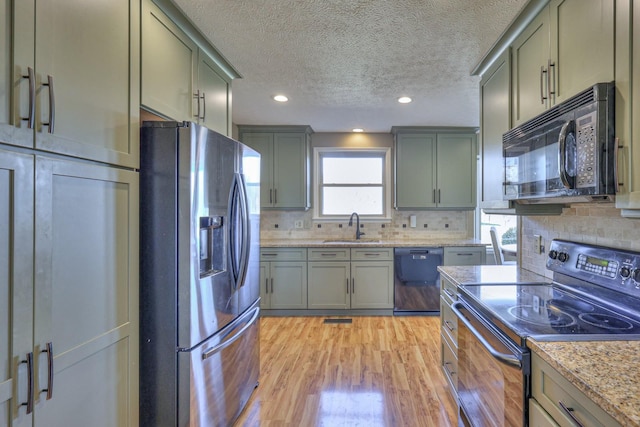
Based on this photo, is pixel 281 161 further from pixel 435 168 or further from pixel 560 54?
pixel 560 54

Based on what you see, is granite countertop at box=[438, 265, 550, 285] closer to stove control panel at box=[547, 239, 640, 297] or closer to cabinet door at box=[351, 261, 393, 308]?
stove control panel at box=[547, 239, 640, 297]

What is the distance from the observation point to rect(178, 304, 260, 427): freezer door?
1463mm

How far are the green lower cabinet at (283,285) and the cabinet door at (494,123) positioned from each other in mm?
2264

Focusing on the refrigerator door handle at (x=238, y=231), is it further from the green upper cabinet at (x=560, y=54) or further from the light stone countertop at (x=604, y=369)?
the green upper cabinet at (x=560, y=54)

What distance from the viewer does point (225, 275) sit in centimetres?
172

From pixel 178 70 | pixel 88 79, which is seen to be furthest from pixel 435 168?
pixel 88 79

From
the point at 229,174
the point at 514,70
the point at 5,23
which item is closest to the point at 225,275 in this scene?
the point at 229,174

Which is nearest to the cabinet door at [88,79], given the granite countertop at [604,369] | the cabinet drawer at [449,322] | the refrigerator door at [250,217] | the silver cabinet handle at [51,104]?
the silver cabinet handle at [51,104]

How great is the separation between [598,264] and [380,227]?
2969mm

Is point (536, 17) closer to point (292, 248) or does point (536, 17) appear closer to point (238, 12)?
point (238, 12)

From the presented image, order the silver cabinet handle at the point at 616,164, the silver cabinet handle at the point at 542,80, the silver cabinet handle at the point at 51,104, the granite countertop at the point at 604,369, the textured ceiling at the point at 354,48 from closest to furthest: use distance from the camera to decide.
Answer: the granite countertop at the point at 604,369 → the silver cabinet handle at the point at 51,104 → the silver cabinet handle at the point at 616,164 → the silver cabinet handle at the point at 542,80 → the textured ceiling at the point at 354,48

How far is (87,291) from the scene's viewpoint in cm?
114

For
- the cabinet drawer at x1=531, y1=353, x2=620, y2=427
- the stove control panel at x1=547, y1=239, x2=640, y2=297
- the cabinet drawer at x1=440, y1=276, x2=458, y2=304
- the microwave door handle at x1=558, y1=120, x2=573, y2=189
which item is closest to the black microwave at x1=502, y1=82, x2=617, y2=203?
the microwave door handle at x1=558, y1=120, x2=573, y2=189

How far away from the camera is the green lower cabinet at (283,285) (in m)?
3.83
